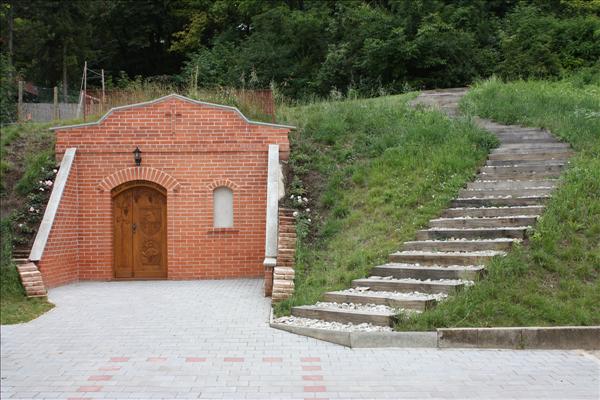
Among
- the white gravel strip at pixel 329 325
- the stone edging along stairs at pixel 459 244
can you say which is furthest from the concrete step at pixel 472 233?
the white gravel strip at pixel 329 325

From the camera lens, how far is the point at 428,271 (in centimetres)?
884

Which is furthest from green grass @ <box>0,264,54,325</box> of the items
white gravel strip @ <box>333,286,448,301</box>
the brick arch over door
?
white gravel strip @ <box>333,286,448,301</box>

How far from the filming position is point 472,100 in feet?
54.7

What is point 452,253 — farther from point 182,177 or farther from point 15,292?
point 15,292

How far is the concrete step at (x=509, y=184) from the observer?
11180 millimetres

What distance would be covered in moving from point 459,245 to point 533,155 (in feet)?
14.2

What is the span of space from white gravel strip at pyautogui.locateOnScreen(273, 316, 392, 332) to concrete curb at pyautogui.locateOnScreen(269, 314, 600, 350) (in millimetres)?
274

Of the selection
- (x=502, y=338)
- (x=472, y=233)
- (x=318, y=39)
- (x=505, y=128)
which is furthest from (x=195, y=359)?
(x=318, y=39)

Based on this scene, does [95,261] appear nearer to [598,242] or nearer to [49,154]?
[49,154]

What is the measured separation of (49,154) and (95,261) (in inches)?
110

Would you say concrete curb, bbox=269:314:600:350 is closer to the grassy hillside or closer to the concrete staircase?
the concrete staircase

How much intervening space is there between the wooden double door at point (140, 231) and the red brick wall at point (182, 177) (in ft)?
0.77

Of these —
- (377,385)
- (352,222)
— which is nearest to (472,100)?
(352,222)

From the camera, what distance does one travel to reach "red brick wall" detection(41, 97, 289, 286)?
12.8 m
